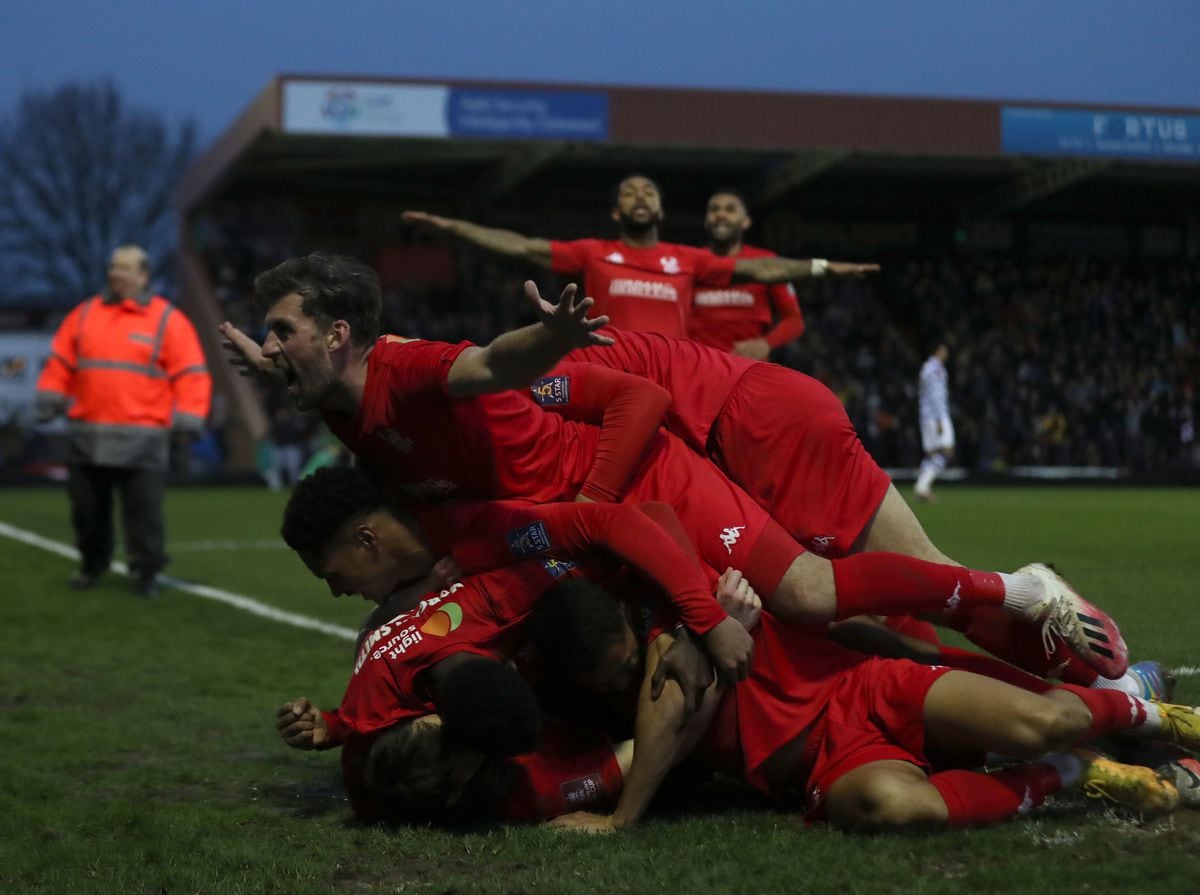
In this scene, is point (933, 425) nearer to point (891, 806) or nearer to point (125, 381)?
point (125, 381)

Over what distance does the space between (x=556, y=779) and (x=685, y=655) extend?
61 centimetres

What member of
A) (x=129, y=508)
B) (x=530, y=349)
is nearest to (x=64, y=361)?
(x=129, y=508)

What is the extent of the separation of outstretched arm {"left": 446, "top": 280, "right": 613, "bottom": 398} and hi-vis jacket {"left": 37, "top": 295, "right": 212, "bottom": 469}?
22.3 feet

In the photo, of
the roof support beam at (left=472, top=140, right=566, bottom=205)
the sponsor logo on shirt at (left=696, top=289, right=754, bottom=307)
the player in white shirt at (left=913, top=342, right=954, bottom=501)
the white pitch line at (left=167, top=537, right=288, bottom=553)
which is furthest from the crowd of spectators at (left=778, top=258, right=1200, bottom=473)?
the sponsor logo on shirt at (left=696, top=289, right=754, bottom=307)

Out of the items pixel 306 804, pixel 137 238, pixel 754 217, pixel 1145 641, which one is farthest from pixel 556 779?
pixel 137 238

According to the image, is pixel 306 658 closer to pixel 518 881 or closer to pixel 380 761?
pixel 380 761

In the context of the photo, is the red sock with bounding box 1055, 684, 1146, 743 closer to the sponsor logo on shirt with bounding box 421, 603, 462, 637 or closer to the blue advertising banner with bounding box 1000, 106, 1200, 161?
the sponsor logo on shirt with bounding box 421, 603, 462, 637

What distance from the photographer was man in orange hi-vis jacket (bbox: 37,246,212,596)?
35.0 ft

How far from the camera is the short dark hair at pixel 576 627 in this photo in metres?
4.34

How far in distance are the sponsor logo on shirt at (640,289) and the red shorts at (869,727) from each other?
4341 mm

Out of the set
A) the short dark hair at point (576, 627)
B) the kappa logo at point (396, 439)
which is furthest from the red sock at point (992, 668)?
the kappa logo at point (396, 439)

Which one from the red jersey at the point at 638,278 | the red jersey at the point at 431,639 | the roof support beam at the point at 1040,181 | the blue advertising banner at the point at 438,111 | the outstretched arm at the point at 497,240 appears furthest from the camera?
the roof support beam at the point at 1040,181

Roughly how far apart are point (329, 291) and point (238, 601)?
20.7 ft

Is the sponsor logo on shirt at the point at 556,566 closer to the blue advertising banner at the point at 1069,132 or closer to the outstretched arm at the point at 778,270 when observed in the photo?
the outstretched arm at the point at 778,270
